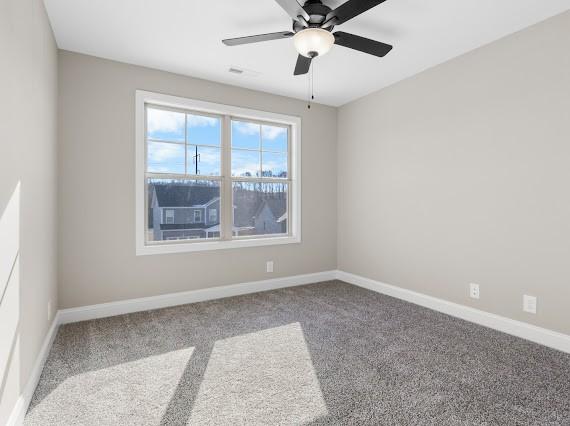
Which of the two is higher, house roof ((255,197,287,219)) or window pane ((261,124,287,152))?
window pane ((261,124,287,152))

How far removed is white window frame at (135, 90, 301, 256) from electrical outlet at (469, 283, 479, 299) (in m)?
2.16

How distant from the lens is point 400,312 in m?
3.40

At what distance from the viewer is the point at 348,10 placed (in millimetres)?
2092

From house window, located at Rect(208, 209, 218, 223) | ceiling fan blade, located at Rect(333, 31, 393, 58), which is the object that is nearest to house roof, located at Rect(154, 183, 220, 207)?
house window, located at Rect(208, 209, 218, 223)

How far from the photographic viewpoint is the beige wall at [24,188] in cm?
148

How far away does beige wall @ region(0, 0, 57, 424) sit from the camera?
4.87ft

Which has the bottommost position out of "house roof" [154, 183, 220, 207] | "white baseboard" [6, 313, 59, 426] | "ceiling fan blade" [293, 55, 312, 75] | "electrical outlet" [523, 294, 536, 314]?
"white baseboard" [6, 313, 59, 426]

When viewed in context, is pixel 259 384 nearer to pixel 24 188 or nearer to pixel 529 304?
pixel 24 188

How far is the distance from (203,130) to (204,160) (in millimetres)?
364

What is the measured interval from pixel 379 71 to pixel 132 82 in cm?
267

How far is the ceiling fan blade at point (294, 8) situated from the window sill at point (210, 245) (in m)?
2.58

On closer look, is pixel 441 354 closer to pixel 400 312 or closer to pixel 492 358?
pixel 492 358

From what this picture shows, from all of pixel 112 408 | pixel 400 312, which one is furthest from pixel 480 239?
pixel 112 408

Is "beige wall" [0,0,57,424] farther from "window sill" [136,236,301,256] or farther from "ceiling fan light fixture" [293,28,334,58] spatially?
"ceiling fan light fixture" [293,28,334,58]
